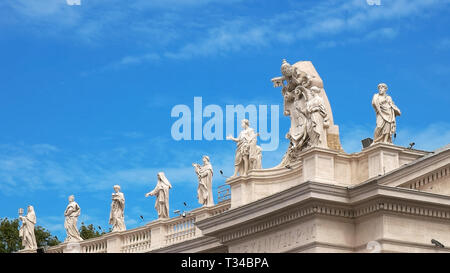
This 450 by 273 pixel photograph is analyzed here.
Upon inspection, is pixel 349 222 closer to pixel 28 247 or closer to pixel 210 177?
pixel 210 177

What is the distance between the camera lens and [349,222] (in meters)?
51.9

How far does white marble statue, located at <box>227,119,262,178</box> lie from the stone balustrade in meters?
2.78

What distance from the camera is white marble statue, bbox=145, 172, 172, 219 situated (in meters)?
64.2

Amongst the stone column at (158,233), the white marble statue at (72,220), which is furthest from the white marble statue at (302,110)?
the white marble statue at (72,220)

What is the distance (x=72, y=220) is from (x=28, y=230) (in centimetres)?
360

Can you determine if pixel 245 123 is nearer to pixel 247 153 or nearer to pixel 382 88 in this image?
pixel 247 153

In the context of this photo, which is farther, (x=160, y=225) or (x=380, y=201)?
(x=160, y=225)

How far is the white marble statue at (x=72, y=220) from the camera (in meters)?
69.5

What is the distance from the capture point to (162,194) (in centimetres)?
6456

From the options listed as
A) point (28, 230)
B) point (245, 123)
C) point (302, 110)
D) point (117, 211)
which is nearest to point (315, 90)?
point (302, 110)

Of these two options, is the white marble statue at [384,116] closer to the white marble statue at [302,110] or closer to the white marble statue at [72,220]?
the white marble statue at [302,110]

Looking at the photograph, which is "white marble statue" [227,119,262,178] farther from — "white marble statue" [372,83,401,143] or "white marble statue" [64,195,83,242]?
"white marble statue" [64,195,83,242]
